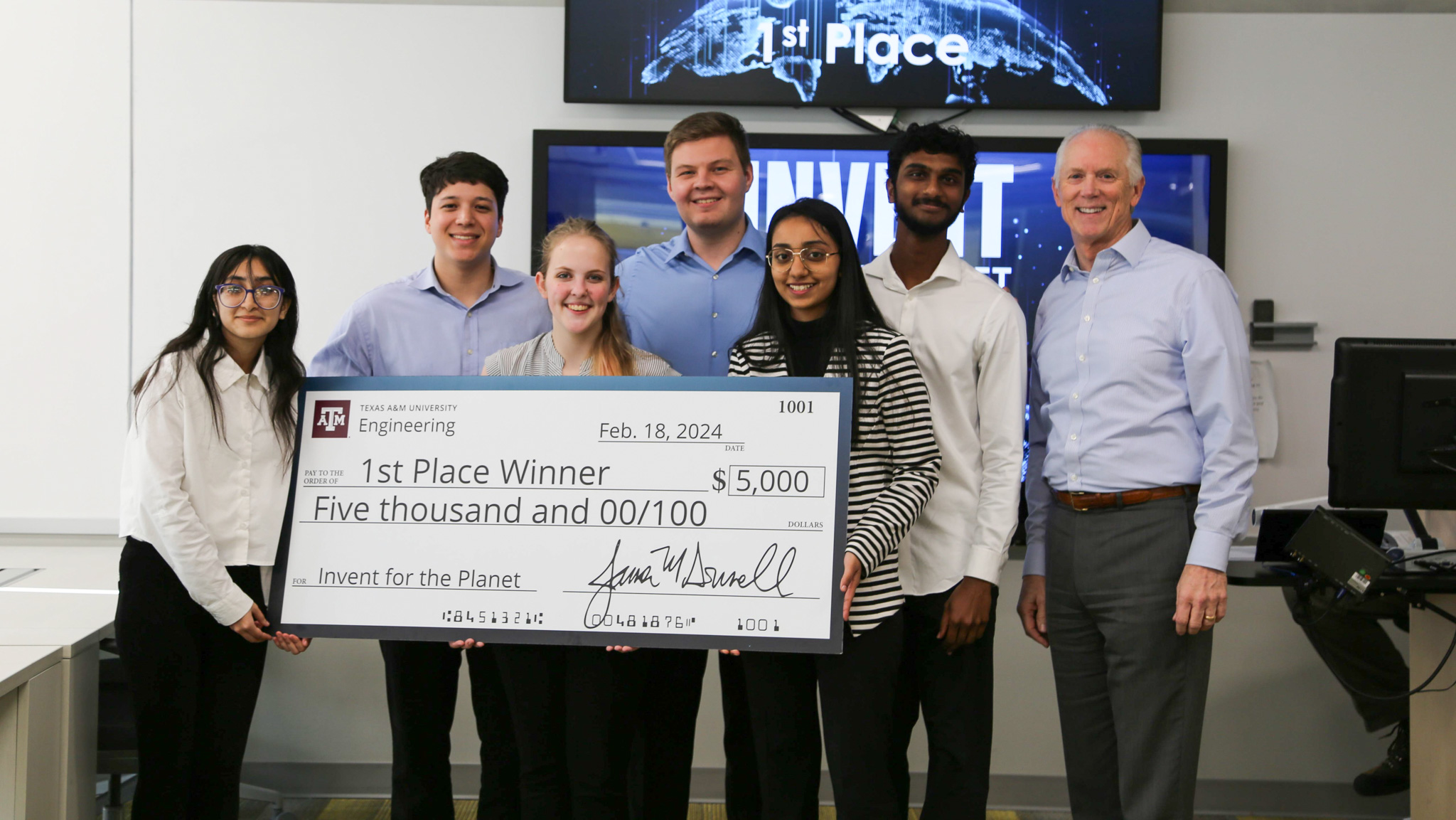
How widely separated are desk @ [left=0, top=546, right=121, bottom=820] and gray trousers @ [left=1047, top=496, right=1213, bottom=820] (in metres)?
2.21

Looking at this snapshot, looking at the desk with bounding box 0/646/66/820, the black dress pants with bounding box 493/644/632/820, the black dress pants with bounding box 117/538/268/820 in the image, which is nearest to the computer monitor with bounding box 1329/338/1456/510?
the black dress pants with bounding box 493/644/632/820

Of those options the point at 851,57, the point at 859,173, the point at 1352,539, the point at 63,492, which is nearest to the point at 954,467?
the point at 1352,539

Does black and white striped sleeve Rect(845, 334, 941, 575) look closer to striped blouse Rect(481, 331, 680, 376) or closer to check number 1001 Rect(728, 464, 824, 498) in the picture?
check number 1001 Rect(728, 464, 824, 498)

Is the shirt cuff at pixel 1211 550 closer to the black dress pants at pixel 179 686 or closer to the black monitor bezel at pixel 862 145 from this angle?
the black monitor bezel at pixel 862 145

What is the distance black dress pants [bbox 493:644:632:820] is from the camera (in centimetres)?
176

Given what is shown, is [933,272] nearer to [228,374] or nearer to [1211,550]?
[1211,550]

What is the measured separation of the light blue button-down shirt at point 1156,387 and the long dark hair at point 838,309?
0.54m

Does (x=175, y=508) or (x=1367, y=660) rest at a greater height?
(x=175, y=508)

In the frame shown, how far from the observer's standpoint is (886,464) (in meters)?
1.76

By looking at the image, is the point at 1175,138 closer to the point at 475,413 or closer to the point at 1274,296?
the point at 1274,296

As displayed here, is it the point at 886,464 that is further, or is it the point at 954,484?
the point at 954,484

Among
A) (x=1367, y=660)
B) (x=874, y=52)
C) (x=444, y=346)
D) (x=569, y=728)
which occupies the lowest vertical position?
(x=1367, y=660)

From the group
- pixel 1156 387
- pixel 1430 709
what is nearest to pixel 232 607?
pixel 1156 387

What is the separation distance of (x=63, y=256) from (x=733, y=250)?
2.26 metres
